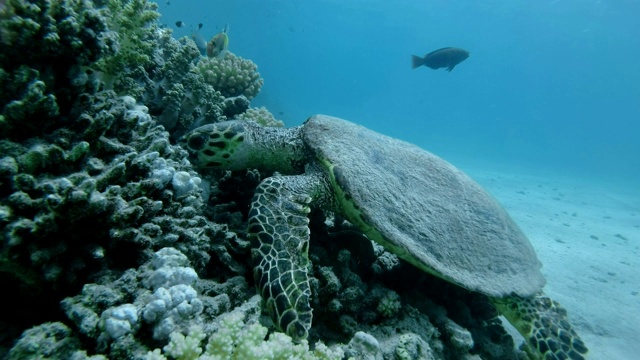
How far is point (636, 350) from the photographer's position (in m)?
3.71

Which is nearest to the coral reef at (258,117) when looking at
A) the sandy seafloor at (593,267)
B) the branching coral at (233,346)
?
the branching coral at (233,346)

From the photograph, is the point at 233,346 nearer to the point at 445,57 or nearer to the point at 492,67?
the point at 445,57

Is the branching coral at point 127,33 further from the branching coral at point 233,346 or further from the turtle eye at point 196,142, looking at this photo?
the branching coral at point 233,346

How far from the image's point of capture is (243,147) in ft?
10.7

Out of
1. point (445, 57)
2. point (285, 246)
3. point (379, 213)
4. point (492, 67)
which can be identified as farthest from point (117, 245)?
point (492, 67)

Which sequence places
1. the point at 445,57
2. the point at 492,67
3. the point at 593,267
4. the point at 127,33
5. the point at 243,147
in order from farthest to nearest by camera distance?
1. the point at 492,67
2. the point at 445,57
3. the point at 593,267
4. the point at 243,147
5. the point at 127,33

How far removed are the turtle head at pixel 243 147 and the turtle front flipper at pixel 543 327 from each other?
2.58 m

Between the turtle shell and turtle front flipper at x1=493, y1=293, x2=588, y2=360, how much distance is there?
19 centimetres

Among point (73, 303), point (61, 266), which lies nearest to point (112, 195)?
point (61, 266)

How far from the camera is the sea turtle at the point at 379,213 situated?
2.39 metres

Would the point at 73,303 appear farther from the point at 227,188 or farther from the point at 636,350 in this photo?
the point at 636,350

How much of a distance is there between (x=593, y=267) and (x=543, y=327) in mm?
4915

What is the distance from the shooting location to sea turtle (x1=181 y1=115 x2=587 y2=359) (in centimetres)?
239

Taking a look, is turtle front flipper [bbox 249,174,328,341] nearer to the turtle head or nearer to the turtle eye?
the turtle head
